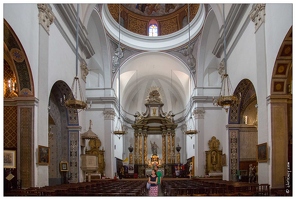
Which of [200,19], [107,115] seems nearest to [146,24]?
[200,19]

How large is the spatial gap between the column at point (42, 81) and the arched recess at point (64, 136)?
10.9 ft

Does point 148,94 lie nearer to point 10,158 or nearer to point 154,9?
point 154,9

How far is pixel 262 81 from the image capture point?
10711mm

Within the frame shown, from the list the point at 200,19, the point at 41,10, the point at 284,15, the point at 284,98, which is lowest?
the point at 284,98

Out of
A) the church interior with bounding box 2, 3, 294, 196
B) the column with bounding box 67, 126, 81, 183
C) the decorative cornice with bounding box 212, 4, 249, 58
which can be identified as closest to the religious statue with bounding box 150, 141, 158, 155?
the church interior with bounding box 2, 3, 294, 196

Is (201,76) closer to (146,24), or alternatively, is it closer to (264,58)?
(146,24)

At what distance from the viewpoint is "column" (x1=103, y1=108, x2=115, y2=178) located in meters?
21.1

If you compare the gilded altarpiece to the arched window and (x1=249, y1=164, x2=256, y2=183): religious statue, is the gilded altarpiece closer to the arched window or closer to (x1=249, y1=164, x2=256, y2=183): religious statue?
the arched window

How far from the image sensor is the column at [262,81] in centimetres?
1047

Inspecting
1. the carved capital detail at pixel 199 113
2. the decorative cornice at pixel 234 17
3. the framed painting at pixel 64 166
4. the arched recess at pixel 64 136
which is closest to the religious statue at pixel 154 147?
the carved capital detail at pixel 199 113

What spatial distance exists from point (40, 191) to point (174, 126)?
2140cm

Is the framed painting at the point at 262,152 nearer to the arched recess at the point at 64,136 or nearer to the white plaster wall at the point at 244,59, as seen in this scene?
the white plaster wall at the point at 244,59

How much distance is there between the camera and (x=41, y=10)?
35.4 feet

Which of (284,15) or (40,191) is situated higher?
(284,15)
